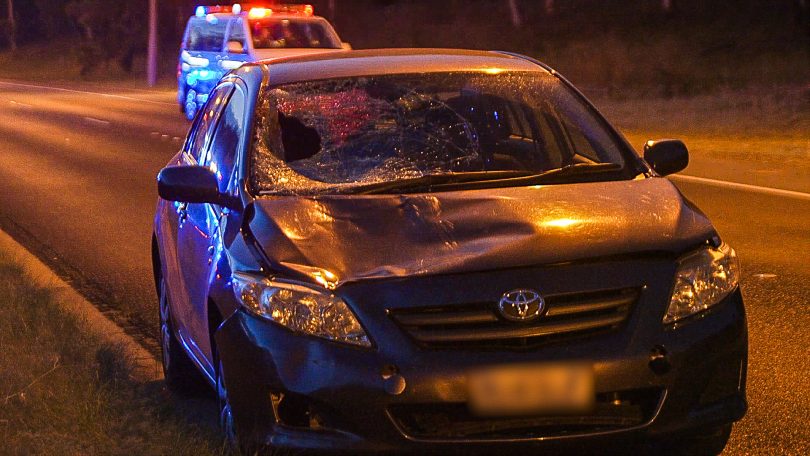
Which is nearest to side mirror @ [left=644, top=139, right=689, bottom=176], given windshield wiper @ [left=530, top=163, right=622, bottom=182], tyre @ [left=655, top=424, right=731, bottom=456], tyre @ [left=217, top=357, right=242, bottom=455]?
windshield wiper @ [left=530, top=163, right=622, bottom=182]

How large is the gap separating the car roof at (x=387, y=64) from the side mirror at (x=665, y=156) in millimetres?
635

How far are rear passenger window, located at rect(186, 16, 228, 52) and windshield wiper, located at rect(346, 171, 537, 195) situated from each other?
1999cm

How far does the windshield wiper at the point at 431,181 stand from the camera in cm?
552

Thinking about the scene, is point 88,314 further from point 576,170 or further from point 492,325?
point 492,325

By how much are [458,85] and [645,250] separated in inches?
67.7

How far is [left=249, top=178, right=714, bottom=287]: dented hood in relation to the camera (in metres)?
4.76

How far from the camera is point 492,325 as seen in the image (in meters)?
4.57

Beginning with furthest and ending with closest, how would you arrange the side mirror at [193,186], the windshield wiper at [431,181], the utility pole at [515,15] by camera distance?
the utility pole at [515,15]
the side mirror at [193,186]
the windshield wiper at [431,181]

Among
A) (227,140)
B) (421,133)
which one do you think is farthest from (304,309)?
(227,140)

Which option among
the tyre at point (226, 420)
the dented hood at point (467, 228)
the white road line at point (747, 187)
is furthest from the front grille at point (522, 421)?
the white road line at point (747, 187)

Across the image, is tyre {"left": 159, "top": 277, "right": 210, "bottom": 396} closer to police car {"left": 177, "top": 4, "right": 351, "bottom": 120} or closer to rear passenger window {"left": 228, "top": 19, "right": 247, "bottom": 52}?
police car {"left": 177, "top": 4, "right": 351, "bottom": 120}

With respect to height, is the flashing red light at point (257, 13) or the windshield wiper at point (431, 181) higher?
the windshield wiper at point (431, 181)

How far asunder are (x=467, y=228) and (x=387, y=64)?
1.57 m

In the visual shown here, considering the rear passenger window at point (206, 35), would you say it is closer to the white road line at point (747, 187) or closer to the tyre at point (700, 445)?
the white road line at point (747, 187)
